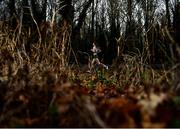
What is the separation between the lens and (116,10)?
41688mm

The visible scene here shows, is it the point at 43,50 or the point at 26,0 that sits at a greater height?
the point at 26,0

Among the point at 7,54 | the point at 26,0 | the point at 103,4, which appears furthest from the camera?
the point at 103,4

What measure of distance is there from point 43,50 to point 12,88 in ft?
8.27

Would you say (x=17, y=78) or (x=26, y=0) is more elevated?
(x=26, y=0)

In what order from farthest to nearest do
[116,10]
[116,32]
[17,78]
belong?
[116,10], [116,32], [17,78]

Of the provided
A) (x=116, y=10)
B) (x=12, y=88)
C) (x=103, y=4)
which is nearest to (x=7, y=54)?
(x=12, y=88)

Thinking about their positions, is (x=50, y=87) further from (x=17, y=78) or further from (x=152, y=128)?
(x=152, y=128)

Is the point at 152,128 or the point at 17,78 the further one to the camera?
the point at 17,78

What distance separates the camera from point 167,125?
8.07 ft

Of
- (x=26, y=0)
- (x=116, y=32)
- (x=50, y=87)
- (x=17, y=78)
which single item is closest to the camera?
(x=50, y=87)

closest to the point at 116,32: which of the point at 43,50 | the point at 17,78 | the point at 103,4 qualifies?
the point at 103,4

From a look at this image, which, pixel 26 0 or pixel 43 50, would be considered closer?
pixel 43 50

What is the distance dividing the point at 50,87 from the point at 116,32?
102 ft

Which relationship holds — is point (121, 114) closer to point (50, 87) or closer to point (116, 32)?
point (50, 87)
